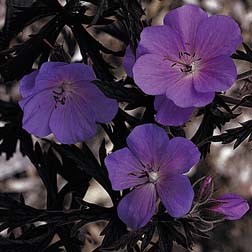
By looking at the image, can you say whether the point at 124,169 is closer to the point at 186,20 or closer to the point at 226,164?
the point at 186,20

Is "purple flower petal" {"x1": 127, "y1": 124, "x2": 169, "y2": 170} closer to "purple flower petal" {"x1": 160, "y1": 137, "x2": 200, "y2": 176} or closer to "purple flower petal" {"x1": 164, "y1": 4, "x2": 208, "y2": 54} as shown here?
"purple flower petal" {"x1": 160, "y1": 137, "x2": 200, "y2": 176}

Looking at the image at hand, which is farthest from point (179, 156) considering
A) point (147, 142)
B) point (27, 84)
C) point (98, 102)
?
point (27, 84)

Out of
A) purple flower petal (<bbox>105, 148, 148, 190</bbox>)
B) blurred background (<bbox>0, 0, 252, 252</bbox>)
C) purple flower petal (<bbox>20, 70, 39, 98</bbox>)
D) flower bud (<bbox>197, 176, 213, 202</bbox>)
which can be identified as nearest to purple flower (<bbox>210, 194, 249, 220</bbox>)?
flower bud (<bbox>197, 176, 213, 202</bbox>)

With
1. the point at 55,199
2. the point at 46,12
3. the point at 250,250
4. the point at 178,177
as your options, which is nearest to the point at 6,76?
the point at 46,12

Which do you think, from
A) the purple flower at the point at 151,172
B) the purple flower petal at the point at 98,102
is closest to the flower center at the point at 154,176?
the purple flower at the point at 151,172

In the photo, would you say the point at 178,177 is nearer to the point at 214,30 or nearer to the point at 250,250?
the point at 214,30

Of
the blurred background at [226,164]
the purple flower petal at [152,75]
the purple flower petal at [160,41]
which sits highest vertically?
the purple flower petal at [160,41]

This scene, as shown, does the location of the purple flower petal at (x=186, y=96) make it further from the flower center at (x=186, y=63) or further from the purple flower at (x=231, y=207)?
the purple flower at (x=231, y=207)
